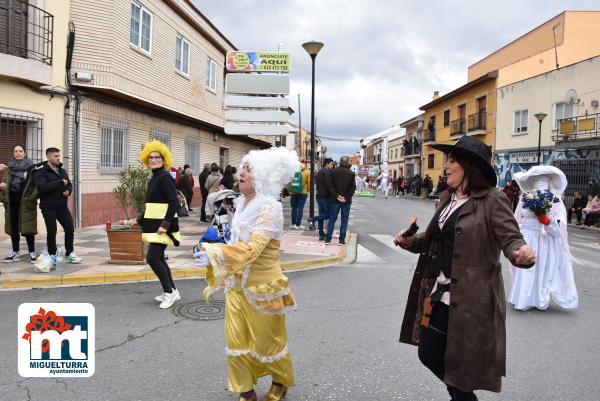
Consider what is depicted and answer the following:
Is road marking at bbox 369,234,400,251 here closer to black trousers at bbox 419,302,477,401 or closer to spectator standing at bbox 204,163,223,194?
spectator standing at bbox 204,163,223,194

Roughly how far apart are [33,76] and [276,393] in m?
8.88

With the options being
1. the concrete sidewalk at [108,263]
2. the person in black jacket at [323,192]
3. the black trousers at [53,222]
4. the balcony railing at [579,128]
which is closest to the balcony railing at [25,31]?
the concrete sidewalk at [108,263]

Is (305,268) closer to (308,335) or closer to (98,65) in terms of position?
(308,335)

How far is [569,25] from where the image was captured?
26.4 metres

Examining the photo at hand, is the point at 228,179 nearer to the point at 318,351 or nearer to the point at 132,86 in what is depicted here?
the point at 132,86

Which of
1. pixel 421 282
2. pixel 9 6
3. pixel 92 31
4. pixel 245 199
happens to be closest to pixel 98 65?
pixel 92 31

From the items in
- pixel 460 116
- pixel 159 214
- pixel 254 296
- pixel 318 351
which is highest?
pixel 460 116

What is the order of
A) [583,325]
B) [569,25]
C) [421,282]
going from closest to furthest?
[421,282] → [583,325] → [569,25]

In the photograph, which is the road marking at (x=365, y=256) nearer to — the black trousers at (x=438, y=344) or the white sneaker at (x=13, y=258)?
the white sneaker at (x=13, y=258)

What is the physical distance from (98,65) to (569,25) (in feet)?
84.7

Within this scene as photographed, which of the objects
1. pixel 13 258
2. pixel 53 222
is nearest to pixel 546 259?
pixel 53 222

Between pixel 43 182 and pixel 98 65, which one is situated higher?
pixel 98 65

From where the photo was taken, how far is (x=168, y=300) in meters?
5.37

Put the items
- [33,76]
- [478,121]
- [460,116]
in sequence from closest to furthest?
1. [33,76]
2. [478,121]
3. [460,116]
